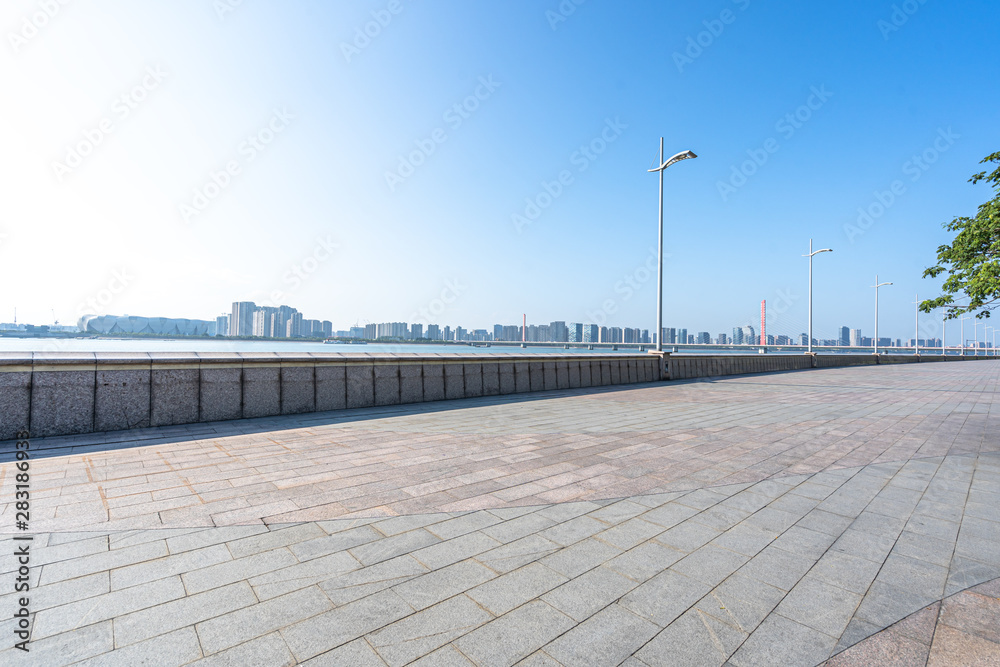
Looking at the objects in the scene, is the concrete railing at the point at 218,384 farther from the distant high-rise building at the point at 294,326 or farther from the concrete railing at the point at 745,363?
the distant high-rise building at the point at 294,326

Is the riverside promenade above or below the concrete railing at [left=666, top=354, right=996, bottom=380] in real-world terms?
below

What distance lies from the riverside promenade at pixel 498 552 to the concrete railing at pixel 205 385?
50cm

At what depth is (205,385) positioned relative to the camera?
7254mm

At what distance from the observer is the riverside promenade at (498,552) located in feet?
7.22

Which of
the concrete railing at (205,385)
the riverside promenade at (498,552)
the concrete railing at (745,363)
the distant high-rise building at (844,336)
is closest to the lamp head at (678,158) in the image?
the concrete railing at (745,363)

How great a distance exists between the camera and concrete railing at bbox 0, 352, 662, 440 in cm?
598

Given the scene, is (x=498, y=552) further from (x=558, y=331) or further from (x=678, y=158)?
(x=558, y=331)

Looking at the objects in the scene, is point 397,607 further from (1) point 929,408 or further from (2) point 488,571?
(1) point 929,408

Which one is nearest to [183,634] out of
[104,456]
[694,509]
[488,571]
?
[488,571]

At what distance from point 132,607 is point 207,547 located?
2.25 feet

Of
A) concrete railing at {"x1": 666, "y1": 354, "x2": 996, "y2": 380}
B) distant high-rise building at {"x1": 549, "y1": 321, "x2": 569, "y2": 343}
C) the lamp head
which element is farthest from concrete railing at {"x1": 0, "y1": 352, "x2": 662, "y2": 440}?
distant high-rise building at {"x1": 549, "y1": 321, "x2": 569, "y2": 343}

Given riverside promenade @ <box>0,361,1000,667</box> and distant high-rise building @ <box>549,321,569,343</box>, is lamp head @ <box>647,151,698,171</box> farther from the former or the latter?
distant high-rise building @ <box>549,321,569,343</box>

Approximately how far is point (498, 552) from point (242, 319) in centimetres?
3471

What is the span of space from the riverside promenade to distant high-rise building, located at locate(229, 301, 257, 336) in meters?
28.6
